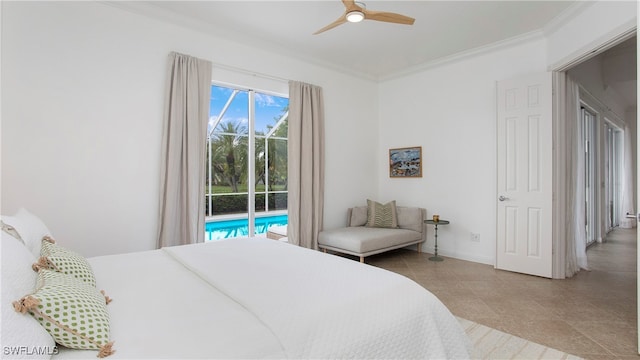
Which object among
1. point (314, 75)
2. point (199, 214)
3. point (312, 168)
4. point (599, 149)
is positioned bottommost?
point (199, 214)

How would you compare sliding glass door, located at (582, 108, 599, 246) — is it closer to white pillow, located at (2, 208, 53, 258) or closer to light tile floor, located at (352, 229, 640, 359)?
light tile floor, located at (352, 229, 640, 359)

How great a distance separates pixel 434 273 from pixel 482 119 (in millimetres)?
2170

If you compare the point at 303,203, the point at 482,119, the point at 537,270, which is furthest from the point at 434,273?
the point at 482,119

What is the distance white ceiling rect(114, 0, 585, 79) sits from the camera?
10.9 feet

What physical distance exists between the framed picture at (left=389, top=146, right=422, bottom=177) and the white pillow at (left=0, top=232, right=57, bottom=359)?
4.79 metres

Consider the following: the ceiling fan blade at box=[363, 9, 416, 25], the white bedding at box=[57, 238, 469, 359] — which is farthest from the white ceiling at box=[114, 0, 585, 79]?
the white bedding at box=[57, 238, 469, 359]

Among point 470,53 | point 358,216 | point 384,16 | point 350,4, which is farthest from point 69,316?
point 470,53

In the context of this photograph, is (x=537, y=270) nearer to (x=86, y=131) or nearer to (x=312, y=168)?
(x=312, y=168)

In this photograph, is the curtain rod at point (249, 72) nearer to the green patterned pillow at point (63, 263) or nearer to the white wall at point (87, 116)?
the white wall at point (87, 116)

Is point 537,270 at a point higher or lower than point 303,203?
lower

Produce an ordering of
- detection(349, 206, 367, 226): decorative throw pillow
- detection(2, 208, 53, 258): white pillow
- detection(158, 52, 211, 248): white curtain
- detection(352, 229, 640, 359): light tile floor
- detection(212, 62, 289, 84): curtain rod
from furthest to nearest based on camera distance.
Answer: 1. detection(349, 206, 367, 226): decorative throw pillow
2. detection(212, 62, 289, 84): curtain rod
3. detection(158, 52, 211, 248): white curtain
4. detection(352, 229, 640, 359): light tile floor
5. detection(2, 208, 53, 258): white pillow

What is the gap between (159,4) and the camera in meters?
3.33

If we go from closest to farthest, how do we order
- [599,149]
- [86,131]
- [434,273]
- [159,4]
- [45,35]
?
[45,35] → [86,131] → [159,4] → [434,273] → [599,149]

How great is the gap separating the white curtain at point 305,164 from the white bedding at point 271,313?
8.04 ft
